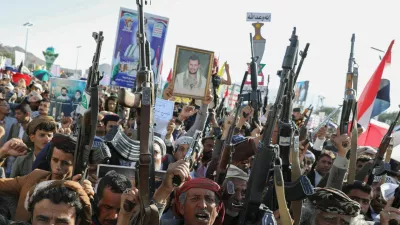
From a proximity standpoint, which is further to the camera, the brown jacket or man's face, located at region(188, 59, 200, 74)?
man's face, located at region(188, 59, 200, 74)

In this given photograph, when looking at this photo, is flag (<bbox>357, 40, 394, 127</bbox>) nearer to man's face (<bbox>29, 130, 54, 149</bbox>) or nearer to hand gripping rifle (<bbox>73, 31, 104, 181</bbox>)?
man's face (<bbox>29, 130, 54, 149</bbox>)

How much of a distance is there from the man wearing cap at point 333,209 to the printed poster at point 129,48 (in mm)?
4170

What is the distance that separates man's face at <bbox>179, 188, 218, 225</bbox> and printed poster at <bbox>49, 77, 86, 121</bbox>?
253 inches

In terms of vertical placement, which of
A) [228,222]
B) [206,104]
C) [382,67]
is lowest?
[228,222]

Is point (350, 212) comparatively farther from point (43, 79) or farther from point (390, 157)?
point (43, 79)

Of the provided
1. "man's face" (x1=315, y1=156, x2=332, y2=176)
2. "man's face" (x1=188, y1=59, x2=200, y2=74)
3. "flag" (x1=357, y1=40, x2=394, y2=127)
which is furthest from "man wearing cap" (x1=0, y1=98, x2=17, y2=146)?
"flag" (x1=357, y1=40, x2=394, y2=127)

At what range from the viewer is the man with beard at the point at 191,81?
7129 millimetres

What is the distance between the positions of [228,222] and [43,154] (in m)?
1.84

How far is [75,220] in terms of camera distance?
3.21 meters

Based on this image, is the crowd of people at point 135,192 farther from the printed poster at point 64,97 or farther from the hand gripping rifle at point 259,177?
the printed poster at point 64,97

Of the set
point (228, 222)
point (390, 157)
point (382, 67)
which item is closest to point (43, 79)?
point (382, 67)

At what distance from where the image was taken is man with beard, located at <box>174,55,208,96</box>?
23.4 ft

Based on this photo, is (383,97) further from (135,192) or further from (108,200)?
(135,192)

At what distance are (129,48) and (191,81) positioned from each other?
1427 millimetres
